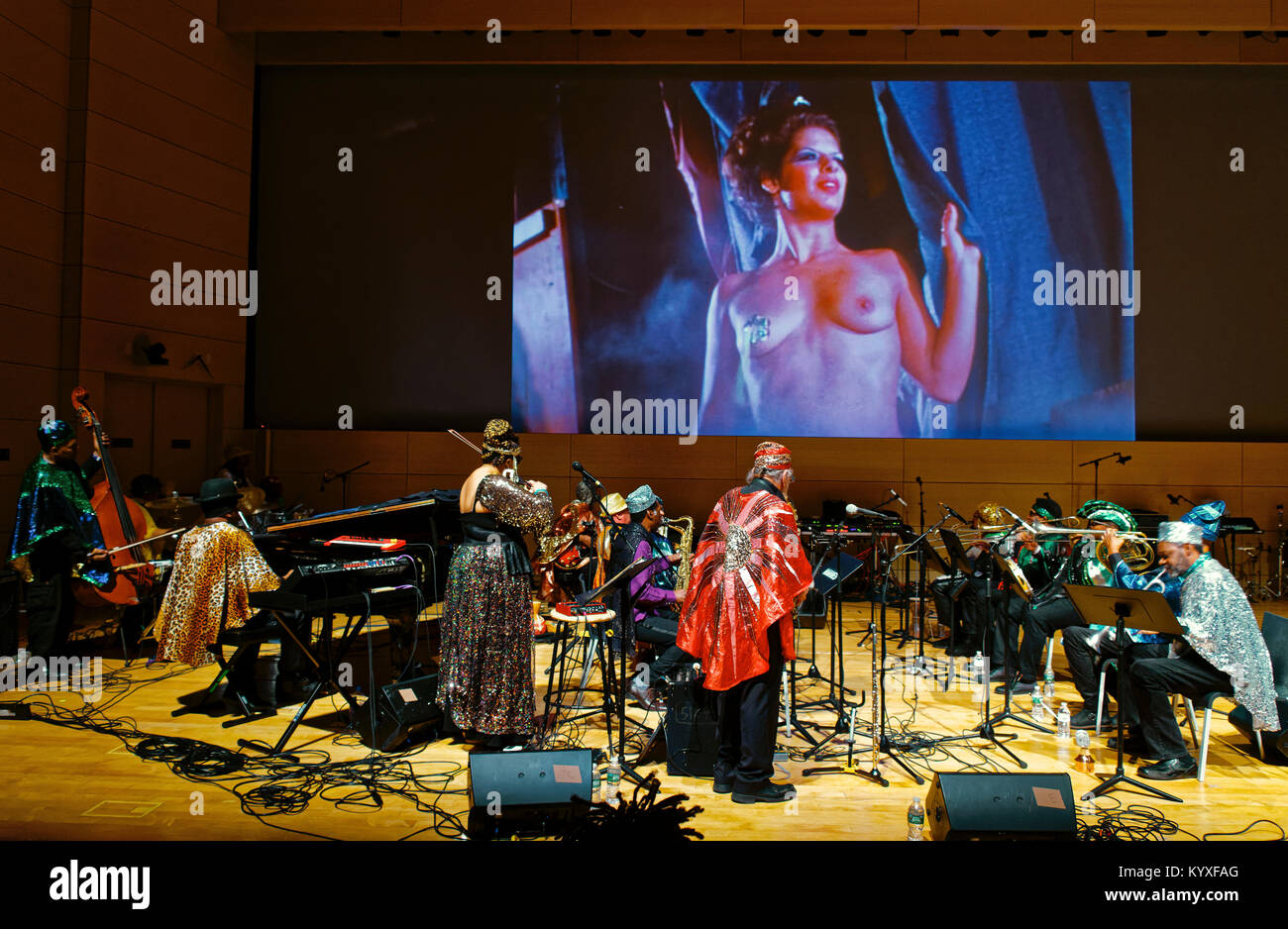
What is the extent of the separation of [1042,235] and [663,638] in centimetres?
738

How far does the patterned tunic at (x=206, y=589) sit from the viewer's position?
4543mm

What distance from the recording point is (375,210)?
1008cm

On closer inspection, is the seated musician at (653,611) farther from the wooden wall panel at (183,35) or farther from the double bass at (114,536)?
the wooden wall panel at (183,35)

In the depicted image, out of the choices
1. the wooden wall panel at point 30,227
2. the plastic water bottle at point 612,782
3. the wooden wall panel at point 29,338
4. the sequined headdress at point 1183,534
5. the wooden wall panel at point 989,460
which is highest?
the wooden wall panel at point 30,227

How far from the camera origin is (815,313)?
970 cm

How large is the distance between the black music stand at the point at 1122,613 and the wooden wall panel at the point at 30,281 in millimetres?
8696

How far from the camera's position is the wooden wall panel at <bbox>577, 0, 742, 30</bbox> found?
943cm

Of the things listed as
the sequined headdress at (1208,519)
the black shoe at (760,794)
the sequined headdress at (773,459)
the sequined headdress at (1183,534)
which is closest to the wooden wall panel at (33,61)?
the sequined headdress at (773,459)

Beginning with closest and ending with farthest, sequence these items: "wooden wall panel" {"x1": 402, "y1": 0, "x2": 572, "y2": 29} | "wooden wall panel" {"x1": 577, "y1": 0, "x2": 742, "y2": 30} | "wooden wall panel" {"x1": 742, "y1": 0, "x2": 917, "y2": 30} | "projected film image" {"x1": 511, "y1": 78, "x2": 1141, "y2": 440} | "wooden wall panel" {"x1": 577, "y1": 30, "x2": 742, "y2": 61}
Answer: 1. "wooden wall panel" {"x1": 742, "y1": 0, "x2": 917, "y2": 30}
2. "wooden wall panel" {"x1": 577, "y1": 0, "x2": 742, "y2": 30}
3. "wooden wall panel" {"x1": 402, "y1": 0, "x2": 572, "y2": 29}
4. "projected film image" {"x1": 511, "y1": 78, "x2": 1141, "y2": 440}
5. "wooden wall panel" {"x1": 577, "y1": 30, "x2": 742, "y2": 61}

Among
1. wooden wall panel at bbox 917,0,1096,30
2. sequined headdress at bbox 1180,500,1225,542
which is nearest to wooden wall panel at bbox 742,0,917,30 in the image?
wooden wall panel at bbox 917,0,1096,30

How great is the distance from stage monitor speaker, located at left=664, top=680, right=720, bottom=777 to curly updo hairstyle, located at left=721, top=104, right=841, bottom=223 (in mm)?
7080

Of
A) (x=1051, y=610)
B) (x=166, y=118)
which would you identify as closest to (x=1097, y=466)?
(x=1051, y=610)

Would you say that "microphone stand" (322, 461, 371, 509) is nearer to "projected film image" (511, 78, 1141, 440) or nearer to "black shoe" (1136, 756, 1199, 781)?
"projected film image" (511, 78, 1141, 440)
